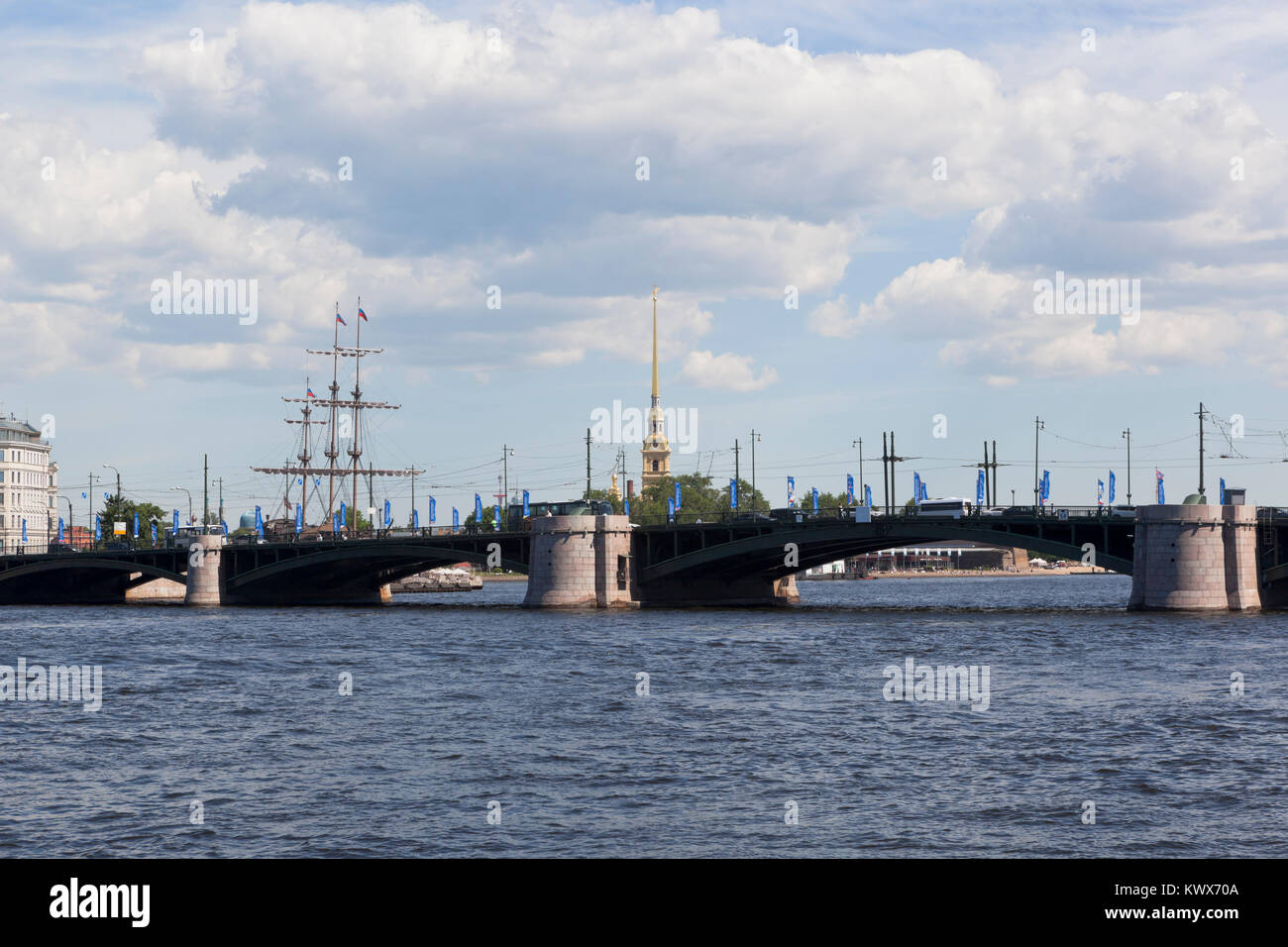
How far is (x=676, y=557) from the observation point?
288 feet

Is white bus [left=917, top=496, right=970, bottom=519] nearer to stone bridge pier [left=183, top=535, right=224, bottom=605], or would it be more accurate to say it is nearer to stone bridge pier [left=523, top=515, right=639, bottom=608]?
stone bridge pier [left=523, top=515, right=639, bottom=608]

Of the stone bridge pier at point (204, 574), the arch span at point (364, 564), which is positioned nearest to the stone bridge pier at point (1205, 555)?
the arch span at point (364, 564)

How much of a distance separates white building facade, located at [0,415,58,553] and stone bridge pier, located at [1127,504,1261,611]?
144647mm

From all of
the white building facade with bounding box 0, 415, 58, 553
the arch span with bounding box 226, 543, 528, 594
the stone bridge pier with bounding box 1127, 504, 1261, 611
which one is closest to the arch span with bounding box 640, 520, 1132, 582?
the stone bridge pier with bounding box 1127, 504, 1261, 611

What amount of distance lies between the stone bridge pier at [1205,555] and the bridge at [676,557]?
0.07 m

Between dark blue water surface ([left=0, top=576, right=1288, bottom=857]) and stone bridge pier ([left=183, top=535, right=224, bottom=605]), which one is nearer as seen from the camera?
dark blue water surface ([left=0, top=576, right=1288, bottom=857])

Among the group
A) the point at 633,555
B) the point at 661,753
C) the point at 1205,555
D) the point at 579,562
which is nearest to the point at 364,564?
the point at 579,562

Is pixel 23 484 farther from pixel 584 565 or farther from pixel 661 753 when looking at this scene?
pixel 661 753

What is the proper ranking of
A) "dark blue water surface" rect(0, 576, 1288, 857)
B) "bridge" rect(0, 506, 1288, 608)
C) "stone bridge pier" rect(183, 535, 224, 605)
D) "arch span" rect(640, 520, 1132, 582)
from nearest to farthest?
"dark blue water surface" rect(0, 576, 1288, 857) < "bridge" rect(0, 506, 1288, 608) < "arch span" rect(640, 520, 1132, 582) < "stone bridge pier" rect(183, 535, 224, 605)

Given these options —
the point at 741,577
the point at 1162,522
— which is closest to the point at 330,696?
the point at 1162,522

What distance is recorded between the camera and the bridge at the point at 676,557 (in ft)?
227

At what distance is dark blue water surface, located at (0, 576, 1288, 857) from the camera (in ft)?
70.0

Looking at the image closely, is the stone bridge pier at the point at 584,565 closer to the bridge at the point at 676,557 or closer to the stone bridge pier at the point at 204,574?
the bridge at the point at 676,557
